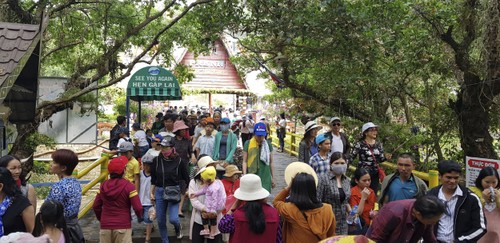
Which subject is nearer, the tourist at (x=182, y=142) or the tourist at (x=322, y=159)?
the tourist at (x=322, y=159)

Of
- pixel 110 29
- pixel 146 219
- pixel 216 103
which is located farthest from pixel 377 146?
pixel 216 103

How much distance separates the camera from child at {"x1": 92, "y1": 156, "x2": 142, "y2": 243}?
5531 millimetres

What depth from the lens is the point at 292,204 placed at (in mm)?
4234

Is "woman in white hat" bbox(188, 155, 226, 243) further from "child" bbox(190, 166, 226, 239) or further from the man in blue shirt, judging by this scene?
the man in blue shirt

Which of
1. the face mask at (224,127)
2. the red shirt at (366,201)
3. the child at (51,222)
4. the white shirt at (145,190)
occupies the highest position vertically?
the face mask at (224,127)

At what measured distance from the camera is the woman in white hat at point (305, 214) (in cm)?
415

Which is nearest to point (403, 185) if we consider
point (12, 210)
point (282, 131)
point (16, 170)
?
point (12, 210)

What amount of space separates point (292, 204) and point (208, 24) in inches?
249

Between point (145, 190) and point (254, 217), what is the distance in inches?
147

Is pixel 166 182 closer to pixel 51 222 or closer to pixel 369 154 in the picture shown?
pixel 369 154

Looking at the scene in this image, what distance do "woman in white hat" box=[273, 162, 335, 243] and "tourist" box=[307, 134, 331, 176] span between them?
71.2 inches

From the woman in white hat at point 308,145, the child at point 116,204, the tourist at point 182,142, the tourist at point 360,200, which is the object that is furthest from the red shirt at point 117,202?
the tourist at point 182,142

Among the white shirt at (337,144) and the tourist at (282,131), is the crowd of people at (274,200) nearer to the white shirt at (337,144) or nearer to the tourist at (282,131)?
the white shirt at (337,144)

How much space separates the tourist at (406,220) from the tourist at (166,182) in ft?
12.5
